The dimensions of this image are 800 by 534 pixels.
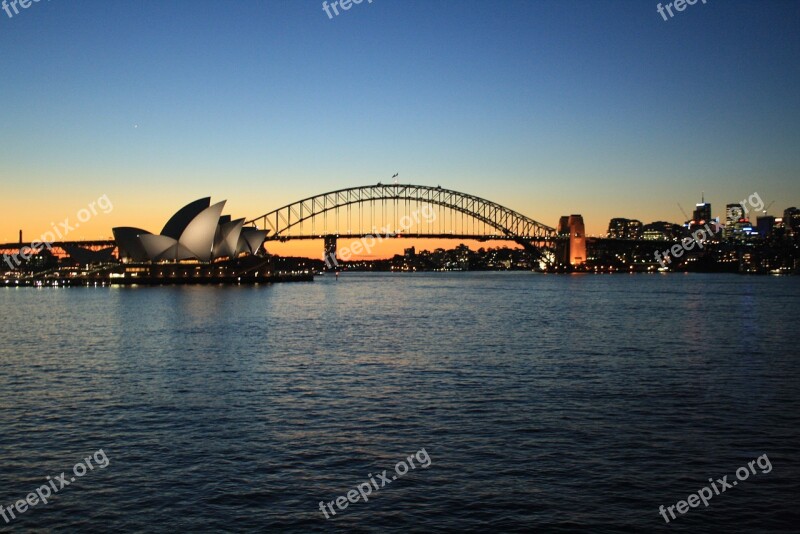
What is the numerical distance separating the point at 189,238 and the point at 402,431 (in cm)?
8693

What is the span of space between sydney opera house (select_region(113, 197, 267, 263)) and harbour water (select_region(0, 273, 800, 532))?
6448cm

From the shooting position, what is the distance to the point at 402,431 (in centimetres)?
1413

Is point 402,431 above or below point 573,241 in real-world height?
below

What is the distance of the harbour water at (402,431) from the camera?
9.98 metres

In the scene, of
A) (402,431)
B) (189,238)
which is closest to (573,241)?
(189,238)

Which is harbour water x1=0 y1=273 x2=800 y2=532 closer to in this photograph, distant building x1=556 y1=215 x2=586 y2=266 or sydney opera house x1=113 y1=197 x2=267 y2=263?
sydney opera house x1=113 y1=197 x2=267 y2=263

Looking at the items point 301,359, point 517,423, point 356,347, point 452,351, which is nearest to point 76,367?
point 301,359

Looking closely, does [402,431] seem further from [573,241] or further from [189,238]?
[573,241]

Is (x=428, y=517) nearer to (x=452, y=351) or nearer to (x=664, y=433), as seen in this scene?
(x=664, y=433)

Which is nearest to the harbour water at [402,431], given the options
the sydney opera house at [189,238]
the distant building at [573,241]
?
the sydney opera house at [189,238]

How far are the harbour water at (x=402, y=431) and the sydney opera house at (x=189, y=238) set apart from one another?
212 feet

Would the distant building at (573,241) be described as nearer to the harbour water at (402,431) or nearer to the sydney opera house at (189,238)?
the sydney opera house at (189,238)

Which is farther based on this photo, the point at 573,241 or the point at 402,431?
the point at 573,241

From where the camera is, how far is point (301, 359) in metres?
24.4
